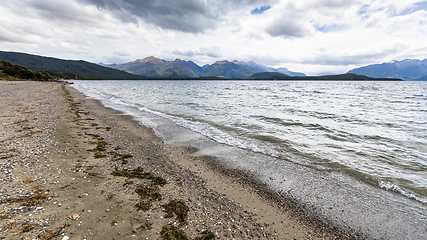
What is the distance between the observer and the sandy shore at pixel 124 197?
4941 mm

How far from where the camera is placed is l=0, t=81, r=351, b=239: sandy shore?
494cm

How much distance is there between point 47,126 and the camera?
1388 cm

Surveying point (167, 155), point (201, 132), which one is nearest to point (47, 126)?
point (167, 155)

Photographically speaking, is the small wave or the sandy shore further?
the small wave

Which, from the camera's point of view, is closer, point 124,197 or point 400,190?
point 124,197

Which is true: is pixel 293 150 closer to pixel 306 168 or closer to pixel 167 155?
pixel 306 168

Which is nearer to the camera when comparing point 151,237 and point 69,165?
point 151,237

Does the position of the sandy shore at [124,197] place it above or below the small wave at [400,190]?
above

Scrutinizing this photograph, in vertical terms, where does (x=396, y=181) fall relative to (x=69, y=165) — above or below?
below

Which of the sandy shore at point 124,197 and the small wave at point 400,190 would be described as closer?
the sandy shore at point 124,197

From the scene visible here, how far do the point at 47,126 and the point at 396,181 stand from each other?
23.3m

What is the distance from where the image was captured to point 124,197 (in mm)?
6496

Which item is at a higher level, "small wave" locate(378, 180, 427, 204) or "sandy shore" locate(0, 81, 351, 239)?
"sandy shore" locate(0, 81, 351, 239)

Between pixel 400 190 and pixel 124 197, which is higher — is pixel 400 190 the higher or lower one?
the lower one
